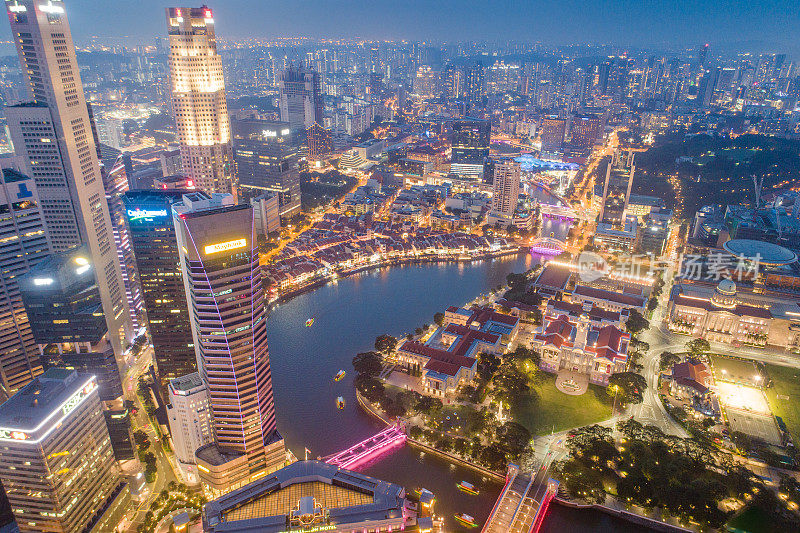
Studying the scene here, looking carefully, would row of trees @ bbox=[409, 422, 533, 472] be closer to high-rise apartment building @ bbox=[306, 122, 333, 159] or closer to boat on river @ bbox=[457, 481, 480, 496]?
boat on river @ bbox=[457, 481, 480, 496]

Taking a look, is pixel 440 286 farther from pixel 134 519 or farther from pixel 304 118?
pixel 304 118

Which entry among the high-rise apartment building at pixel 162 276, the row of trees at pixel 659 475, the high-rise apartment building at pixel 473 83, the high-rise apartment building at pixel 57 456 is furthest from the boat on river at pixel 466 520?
the high-rise apartment building at pixel 473 83

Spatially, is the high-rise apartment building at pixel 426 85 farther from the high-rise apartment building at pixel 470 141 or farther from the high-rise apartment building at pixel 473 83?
the high-rise apartment building at pixel 470 141

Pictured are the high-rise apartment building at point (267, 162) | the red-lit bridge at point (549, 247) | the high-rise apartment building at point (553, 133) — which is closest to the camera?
the red-lit bridge at point (549, 247)

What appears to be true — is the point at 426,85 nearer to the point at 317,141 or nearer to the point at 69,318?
the point at 317,141

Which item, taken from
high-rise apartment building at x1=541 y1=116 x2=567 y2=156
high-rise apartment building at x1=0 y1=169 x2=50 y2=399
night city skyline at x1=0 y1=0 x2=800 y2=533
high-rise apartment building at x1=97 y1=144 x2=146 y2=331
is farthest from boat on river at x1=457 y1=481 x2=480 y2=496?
high-rise apartment building at x1=541 y1=116 x2=567 y2=156

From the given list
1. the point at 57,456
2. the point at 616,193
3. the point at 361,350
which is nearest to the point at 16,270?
the point at 57,456
